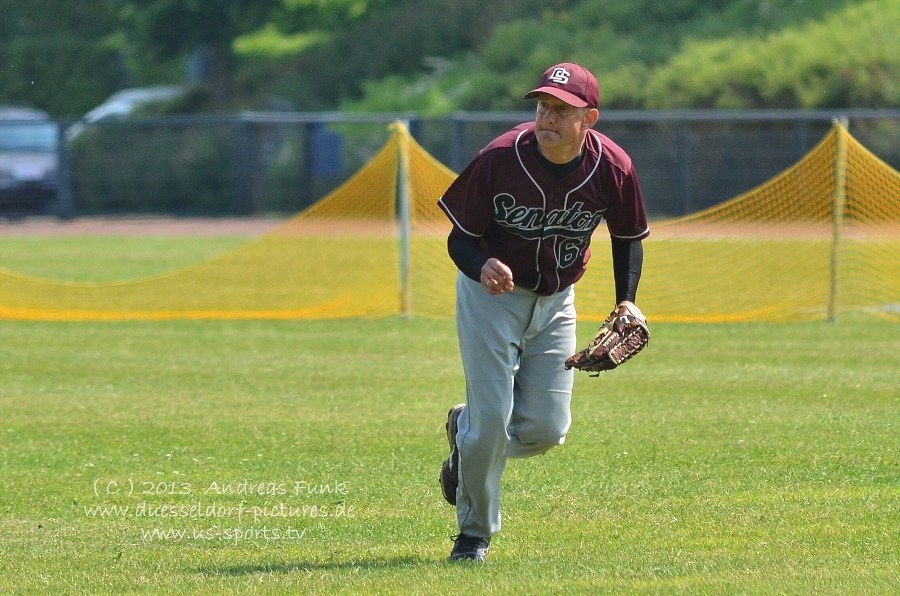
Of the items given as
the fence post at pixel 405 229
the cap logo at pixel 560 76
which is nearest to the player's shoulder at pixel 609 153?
the cap logo at pixel 560 76

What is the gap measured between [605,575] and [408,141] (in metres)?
9.28

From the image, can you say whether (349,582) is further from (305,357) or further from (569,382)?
(305,357)

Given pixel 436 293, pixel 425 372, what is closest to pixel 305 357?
pixel 425 372

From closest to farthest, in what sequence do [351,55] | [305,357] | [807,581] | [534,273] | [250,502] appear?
[807,581] → [534,273] → [250,502] → [305,357] → [351,55]

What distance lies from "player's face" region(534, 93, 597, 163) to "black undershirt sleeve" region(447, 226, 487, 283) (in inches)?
18.7

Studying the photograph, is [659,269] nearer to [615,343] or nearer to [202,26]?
[615,343]

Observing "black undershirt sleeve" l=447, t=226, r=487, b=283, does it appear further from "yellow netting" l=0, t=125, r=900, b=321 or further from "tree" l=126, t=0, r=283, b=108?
"tree" l=126, t=0, r=283, b=108

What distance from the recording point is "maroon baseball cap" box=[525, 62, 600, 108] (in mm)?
5223

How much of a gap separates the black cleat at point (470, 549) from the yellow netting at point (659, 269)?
8.03 m

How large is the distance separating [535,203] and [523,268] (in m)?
0.28

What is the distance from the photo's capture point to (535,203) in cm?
543

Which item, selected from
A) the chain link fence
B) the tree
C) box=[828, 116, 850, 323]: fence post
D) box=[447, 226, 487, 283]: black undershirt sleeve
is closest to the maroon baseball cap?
box=[447, 226, 487, 283]: black undershirt sleeve

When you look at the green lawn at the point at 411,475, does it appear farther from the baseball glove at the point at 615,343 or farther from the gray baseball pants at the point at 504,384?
the baseball glove at the point at 615,343

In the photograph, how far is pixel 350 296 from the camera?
14742 mm
